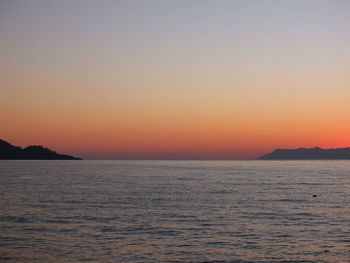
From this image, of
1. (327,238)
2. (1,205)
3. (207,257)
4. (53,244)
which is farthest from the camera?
(1,205)

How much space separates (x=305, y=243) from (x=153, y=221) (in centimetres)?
1536

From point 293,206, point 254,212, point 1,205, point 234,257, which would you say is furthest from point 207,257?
point 1,205

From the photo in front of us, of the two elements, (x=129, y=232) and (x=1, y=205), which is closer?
(x=129, y=232)

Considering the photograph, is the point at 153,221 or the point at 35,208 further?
the point at 35,208

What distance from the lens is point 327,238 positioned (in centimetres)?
3206

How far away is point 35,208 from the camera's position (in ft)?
156

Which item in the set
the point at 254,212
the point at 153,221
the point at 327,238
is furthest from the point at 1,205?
the point at 327,238

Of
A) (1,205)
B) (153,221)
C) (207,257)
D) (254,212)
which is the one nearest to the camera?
(207,257)

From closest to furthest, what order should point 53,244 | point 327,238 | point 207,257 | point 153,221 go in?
point 207,257 < point 53,244 < point 327,238 < point 153,221

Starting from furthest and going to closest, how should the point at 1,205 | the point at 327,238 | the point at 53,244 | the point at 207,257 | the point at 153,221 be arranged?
the point at 1,205 < the point at 153,221 < the point at 327,238 < the point at 53,244 < the point at 207,257

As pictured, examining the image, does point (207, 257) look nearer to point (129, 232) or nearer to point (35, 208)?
point (129, 232)

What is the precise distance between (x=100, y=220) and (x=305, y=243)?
20331mm

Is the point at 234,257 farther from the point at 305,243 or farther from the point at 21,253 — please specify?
the point at 21,253

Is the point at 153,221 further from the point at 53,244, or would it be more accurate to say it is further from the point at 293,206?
the point at 293,206
